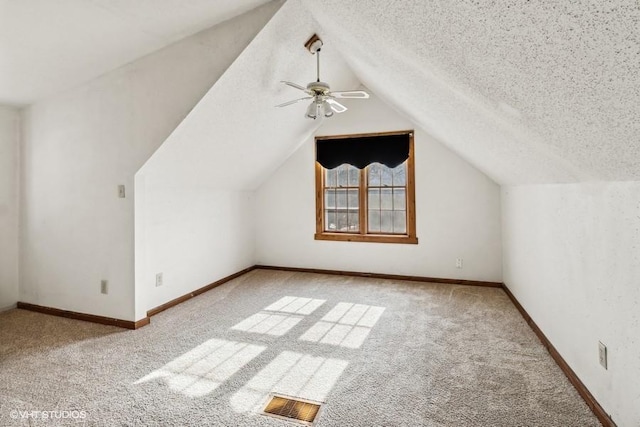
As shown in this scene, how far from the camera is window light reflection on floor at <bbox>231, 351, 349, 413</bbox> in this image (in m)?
2.05

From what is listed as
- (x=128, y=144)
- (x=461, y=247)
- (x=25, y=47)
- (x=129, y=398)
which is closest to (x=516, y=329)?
(x=461, y=247)

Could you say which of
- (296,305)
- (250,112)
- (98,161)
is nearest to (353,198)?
(296,305)

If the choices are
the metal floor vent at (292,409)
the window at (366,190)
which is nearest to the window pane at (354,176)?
the window at (366,190)

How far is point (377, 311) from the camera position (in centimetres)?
362

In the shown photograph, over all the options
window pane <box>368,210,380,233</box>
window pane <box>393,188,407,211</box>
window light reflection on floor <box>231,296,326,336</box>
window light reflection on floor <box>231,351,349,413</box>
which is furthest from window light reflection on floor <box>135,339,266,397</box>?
window pane <box>393,188,407,211</box>

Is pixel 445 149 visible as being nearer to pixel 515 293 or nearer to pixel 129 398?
pixel 515 293

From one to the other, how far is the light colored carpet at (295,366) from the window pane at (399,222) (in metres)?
1.40

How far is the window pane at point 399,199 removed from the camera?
16.4ft

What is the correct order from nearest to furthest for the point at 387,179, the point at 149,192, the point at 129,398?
the point at 129,398
the point at 149,192
the point at 387,179

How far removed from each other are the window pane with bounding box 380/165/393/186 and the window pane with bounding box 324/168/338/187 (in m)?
0.75

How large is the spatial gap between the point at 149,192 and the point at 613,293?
149 inches

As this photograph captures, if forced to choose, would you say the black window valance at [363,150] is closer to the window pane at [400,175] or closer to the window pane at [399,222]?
the window pane at [400,175]

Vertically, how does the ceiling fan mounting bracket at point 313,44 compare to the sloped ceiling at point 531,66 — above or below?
above

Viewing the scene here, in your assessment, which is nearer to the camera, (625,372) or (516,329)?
(625,372)
